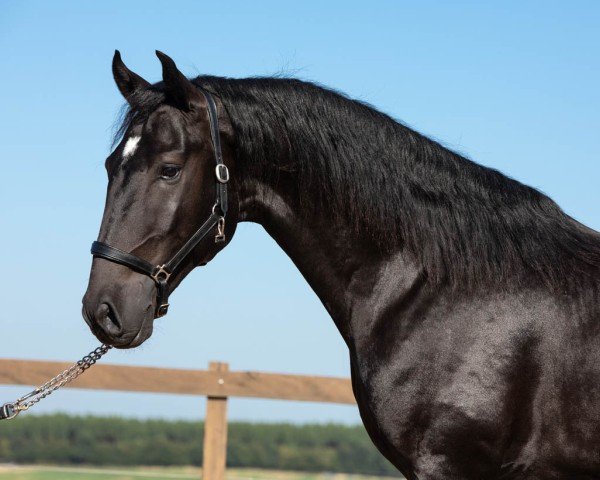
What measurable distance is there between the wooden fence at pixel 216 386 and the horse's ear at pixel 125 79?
13.1 feet

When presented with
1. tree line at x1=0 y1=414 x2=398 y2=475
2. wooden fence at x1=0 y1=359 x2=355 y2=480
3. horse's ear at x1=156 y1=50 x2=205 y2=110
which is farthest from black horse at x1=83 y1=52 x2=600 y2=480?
tree line at x1=0 y1=414 x2=398 y2=475

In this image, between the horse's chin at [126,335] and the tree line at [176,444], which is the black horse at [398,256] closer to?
the horse's chin at [126,335]

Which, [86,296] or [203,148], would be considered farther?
[203,148]

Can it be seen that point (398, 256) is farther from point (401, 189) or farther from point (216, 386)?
point (216, 386)

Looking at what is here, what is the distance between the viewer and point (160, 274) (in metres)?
3.16

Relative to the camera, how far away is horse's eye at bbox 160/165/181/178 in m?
3.18

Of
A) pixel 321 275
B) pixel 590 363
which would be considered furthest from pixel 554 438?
pixel 321 275

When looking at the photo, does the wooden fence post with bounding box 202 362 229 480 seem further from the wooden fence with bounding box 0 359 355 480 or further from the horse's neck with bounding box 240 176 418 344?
the horse's neck with bounding box 240 176 418 344

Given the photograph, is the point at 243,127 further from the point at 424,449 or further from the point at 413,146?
the point at 424,449

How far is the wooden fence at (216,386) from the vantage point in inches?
275

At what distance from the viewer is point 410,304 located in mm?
3225

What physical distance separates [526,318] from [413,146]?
33.5 inches

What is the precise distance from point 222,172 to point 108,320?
2.43 feet

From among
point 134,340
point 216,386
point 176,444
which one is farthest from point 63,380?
point 176,444
